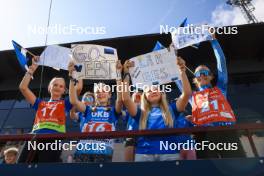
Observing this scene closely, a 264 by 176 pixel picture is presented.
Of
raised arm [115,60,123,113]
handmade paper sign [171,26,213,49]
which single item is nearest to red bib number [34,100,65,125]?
raised arm [115,60,123,113]

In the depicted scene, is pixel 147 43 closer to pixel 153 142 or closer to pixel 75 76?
pixel 75 76

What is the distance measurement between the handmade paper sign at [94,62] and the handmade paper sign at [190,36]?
101 cm

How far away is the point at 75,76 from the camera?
420 centimetres

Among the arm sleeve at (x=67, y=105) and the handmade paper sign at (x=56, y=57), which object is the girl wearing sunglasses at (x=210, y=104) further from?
the handmade paper sign at (x=56, y=57)

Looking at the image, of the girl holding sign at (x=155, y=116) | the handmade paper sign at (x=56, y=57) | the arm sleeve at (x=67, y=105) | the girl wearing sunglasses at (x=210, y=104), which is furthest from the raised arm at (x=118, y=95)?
the girl wearing sunglasses at (x=210, y=104)

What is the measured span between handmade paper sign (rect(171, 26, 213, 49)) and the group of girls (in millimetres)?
285

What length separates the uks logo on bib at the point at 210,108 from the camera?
379 cm

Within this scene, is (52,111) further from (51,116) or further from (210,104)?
(210,104)

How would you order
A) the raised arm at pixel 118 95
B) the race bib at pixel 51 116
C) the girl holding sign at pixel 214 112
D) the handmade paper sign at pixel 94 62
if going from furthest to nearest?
1. the handmade paper sign at pixel 94 62
2. the race bib at pixel 51 116
3. the raised arm at pixel 118 95
4. the girl holding sign at pixel 214 112

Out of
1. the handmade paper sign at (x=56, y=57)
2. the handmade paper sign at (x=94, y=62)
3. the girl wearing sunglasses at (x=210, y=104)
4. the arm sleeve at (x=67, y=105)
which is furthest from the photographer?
the handmade paper sign at (x=56, y=57)

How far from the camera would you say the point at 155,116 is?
368cm

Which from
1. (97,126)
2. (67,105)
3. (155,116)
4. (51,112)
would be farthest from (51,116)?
(155,116)

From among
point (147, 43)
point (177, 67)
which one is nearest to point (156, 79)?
point (177, 67)

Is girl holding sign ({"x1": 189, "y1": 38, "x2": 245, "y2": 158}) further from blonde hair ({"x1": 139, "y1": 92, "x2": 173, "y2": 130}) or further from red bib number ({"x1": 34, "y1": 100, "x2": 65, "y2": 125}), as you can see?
red bib number ({"x1": 34, "y1": 100, "x2": 65, "y2": 125})
